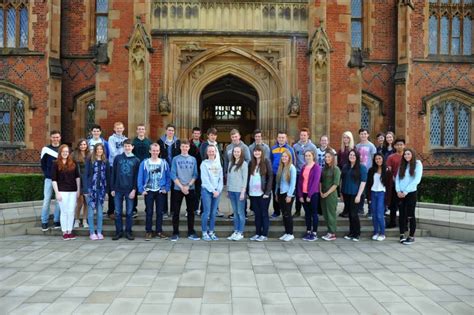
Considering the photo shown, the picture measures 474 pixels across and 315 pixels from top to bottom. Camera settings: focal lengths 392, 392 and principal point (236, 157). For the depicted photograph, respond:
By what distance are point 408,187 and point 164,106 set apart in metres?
7.14

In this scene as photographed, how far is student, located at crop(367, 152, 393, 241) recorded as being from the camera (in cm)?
754

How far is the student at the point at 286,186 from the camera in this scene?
7332 millimetres

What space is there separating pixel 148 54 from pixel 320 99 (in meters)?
5.27

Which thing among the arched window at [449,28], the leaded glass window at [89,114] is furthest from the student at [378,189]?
the leaded glass window at [89,114]

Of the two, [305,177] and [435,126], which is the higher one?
[435,126]

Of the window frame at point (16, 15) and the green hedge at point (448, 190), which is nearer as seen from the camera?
the green hedge at point (448, 190)

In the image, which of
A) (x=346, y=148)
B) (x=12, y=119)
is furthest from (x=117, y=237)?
(x=12, y=119)

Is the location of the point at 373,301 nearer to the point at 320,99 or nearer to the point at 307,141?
the point at 307,141

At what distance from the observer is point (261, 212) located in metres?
7.41

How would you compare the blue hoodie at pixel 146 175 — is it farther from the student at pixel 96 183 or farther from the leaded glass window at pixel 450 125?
the leaded glass window at pixel 450 125

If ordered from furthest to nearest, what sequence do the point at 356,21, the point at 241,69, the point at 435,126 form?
the point at 356,21 < the point at 435,126 < the point at 241,69

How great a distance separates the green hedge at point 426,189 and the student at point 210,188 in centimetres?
627

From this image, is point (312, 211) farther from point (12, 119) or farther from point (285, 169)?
point (12, 119)

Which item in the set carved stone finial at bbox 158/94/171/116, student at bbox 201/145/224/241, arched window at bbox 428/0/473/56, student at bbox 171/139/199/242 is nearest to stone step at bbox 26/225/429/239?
student at bbox 201/145/224/241
